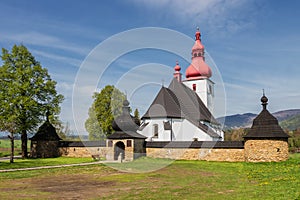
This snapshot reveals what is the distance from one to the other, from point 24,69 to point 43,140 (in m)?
7.83

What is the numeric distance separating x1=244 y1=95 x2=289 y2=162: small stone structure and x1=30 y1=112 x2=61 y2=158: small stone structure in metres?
20.3

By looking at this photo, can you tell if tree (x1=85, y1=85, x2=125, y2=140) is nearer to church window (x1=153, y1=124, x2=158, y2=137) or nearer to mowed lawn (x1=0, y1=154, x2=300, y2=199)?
church window (x1=153, y1=124, x2=158, y2=137)

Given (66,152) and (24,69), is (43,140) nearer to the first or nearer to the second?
(66,152)

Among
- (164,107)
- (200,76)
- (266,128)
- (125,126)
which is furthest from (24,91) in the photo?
(200,76)

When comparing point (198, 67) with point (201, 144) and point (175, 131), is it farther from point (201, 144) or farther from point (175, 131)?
point (201, 144)

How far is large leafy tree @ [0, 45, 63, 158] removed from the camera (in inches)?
1041

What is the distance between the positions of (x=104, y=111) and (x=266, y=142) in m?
21.0

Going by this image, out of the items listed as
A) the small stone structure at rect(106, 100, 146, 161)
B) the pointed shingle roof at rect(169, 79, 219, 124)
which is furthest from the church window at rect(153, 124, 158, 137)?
the pointed shingle roof at rect(169, 79, 219, 124)

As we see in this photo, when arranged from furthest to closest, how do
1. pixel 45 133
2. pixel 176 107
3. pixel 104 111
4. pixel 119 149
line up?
pixel 104 111 → pixel 176 107 → pixel 45 133 → pixel 119 149

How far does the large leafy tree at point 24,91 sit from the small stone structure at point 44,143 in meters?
1.35

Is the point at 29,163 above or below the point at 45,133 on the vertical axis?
below

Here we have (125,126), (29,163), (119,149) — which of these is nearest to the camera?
(29,163)

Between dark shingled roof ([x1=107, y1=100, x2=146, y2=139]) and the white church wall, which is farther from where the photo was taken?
the white church wall

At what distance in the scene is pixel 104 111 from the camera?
3622 cm
